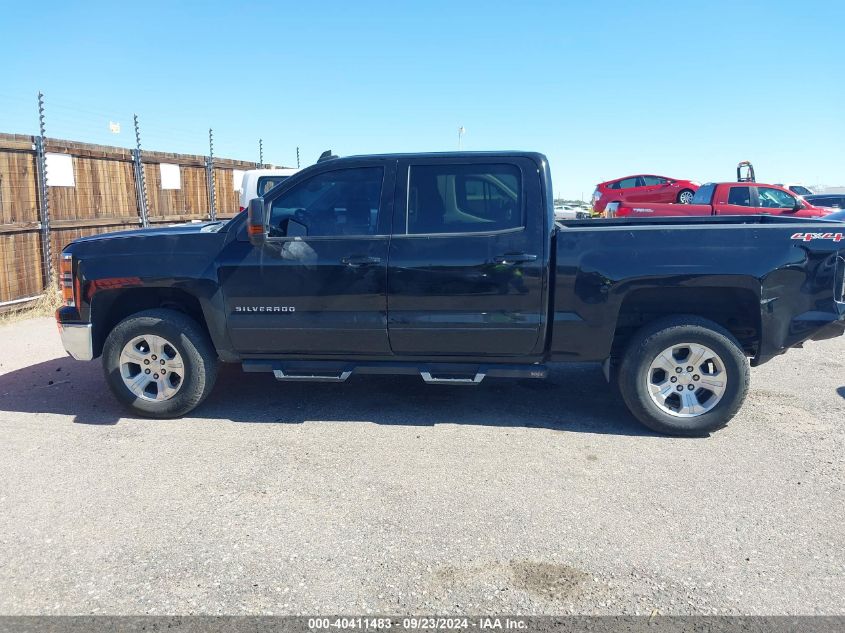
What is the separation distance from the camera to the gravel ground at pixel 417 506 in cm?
292

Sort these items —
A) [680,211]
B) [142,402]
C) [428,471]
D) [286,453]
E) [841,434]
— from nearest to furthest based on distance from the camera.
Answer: [428,471] < [286,453] < [841,434] < [142,402] < [680,211]

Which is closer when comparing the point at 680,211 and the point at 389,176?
the point at 389,176

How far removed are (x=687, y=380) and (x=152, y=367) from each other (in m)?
4.04

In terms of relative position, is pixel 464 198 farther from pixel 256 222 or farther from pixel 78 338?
pixel 78 338

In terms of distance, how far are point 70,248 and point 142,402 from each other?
134 centimetres

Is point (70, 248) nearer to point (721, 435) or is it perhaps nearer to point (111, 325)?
point (111, 325)

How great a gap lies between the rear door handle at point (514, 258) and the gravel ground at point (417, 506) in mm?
1250

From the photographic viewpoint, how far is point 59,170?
9.96m

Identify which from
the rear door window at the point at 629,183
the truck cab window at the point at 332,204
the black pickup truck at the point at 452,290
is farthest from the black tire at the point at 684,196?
the truck cab window at the point at 332,204

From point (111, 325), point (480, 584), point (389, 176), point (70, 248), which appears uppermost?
point (389, 176)

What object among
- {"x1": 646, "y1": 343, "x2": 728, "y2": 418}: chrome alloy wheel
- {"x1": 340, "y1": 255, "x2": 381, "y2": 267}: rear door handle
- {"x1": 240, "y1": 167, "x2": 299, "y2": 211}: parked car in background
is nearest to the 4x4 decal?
{"x1": 646, "y1": 343, "x2": 728, "y2": 418}: chrome alloy wheel

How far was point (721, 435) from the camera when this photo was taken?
4.75 metres

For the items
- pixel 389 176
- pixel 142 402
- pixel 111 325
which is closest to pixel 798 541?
pixel 389 176

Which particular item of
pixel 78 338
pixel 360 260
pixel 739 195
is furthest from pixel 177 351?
pixel 739 195
